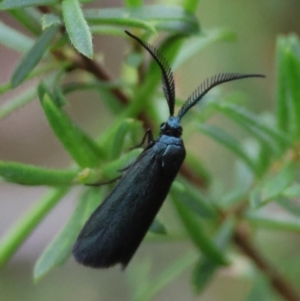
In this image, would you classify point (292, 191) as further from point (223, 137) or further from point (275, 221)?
point (275, 221)

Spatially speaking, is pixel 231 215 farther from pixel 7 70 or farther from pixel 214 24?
pixel 7 70

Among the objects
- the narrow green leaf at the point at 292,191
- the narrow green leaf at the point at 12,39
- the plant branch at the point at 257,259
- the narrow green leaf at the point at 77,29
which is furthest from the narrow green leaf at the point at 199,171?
the narrow green leaf at the point at 77,29

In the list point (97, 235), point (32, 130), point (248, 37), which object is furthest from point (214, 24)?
point (97, 235)

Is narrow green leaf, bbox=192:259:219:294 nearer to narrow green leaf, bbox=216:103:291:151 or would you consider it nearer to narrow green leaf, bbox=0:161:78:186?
narrow green leaf, bbox=216:103:291:151

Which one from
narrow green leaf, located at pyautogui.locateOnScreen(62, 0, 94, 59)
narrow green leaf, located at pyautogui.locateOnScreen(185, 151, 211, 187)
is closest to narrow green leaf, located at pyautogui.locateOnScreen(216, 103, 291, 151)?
narrow green leaf, located at pyautogui.locateOnScreen(185, 151, 211, 187)

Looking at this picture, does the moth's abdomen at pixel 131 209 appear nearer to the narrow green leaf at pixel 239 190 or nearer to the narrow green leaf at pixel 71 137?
the narrow green leaf at pixel 71 137

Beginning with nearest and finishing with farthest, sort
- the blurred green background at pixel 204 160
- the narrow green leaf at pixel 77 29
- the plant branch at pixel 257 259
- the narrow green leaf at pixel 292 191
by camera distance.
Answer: the narrow green leaf at pixel 77 29 → the narrow green leaf at pixel 292 191 → the plant branch at pixel 257 259 → the blurred green background at pixel 204 160
